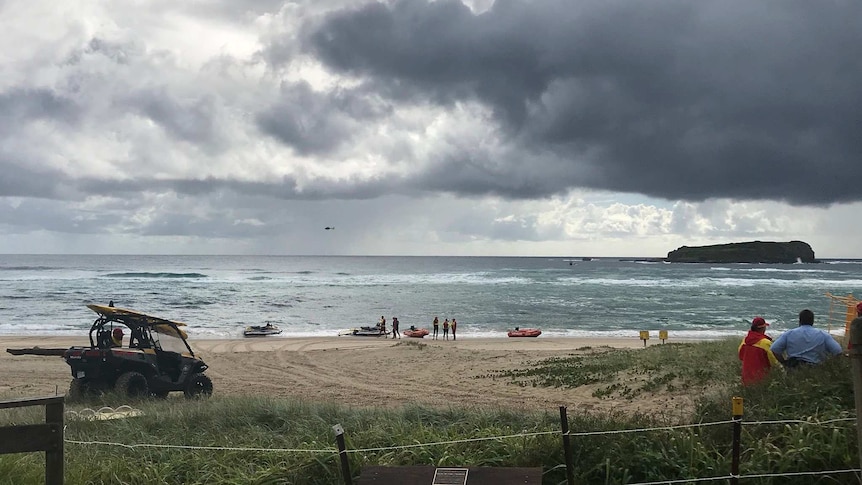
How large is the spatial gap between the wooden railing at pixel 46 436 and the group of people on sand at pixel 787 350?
6.89 meters

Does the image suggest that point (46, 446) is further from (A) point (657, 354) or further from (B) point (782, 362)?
(A) point (657, 354)

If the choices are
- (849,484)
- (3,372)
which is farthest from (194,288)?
(849,484)

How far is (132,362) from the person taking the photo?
41.4 ft

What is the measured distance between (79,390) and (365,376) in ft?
24.3

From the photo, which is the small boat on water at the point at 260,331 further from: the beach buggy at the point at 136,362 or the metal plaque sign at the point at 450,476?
the metal plaque sign at the point at 450,476

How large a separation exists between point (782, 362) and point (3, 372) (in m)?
19.8

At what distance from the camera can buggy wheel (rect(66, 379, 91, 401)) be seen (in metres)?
12.3

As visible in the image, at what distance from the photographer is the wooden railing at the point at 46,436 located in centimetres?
429

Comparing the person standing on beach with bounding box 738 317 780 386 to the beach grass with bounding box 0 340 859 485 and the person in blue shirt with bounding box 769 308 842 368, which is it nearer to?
the person in blue shirt with bounding box 769 308 842 368

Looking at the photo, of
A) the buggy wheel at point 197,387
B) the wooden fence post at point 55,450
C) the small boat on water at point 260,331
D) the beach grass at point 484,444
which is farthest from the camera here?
the small boat on water at point 260,331

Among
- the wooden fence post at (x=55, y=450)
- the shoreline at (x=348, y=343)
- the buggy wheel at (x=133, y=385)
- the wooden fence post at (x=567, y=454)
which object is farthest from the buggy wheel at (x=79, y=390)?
the shoreline at (x=348, y=343)

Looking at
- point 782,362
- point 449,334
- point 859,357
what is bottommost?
point 449,334

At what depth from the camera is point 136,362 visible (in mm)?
12656

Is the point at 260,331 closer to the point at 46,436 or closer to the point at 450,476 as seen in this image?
the point at 46,436
